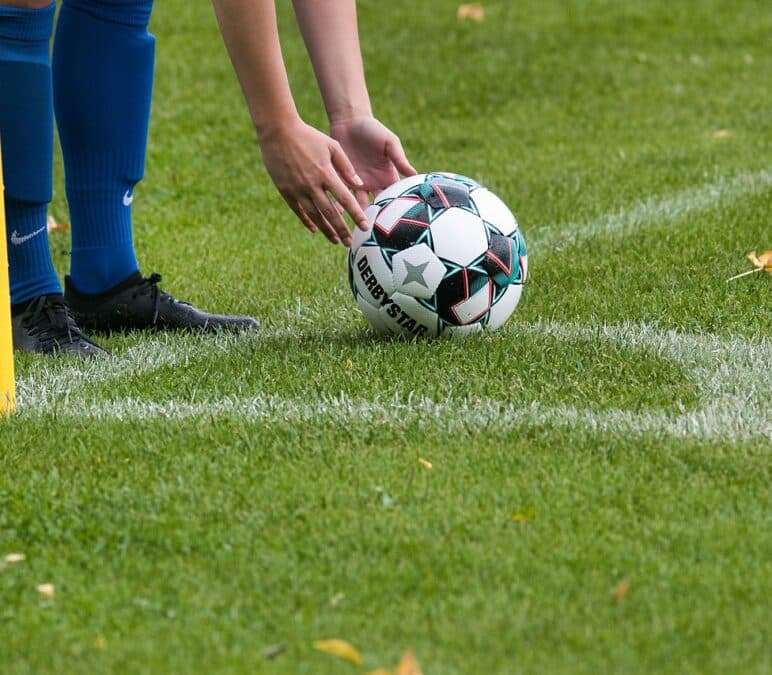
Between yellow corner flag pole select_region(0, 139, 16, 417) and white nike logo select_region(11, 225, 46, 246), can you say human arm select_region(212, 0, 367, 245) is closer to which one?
yellow corner flag pole select_region(0, 139, 16, 417)

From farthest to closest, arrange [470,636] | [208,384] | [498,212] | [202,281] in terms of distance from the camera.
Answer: [202,281] → [498,212] → [208,384] → [470,636]

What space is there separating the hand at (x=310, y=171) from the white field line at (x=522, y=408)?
42 centimetres

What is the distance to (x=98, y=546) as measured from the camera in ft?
7.87

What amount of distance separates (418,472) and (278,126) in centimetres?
88

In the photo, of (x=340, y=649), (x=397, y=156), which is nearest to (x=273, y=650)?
(x=340, y=649)

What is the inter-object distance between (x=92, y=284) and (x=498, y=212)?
131 centimetres

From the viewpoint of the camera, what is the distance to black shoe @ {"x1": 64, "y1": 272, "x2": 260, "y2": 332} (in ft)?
13.0

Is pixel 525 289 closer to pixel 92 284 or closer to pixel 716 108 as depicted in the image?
pixel 92 284

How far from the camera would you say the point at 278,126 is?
118 inches

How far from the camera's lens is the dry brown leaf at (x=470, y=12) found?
30.6ft

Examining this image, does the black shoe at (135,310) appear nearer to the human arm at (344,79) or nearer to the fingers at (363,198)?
the fingers at (363,198)

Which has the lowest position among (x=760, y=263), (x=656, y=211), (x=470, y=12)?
(x=470, y=12)

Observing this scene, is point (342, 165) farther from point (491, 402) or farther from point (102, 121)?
point (102, 121)

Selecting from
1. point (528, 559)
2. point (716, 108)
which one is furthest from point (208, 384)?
point (716, 108)
